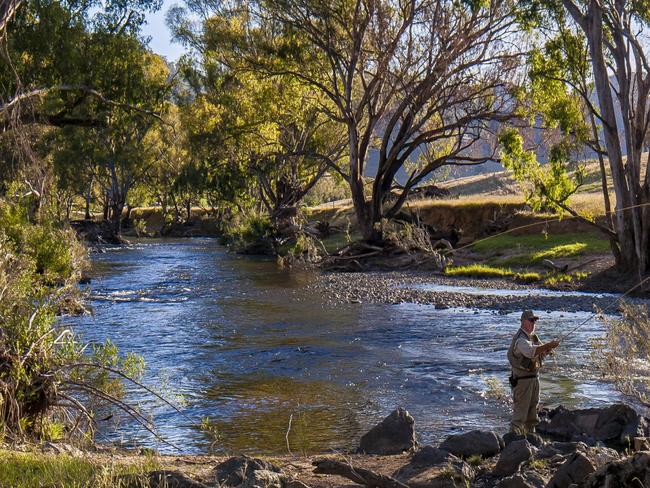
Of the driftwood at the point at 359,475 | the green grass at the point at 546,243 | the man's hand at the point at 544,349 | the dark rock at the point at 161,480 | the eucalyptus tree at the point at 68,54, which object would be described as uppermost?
the eucalyptus tree at the point at 68,54

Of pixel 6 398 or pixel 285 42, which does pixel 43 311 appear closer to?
pixel 6 398

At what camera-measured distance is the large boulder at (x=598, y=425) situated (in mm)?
9453

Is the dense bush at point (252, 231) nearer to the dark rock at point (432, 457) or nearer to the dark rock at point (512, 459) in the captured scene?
the dark rock at point (432, 457)

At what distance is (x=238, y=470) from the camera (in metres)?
7.24

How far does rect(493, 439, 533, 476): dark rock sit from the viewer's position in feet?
25.8

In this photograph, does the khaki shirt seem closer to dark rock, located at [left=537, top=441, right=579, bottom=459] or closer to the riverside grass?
dark rock, located at [left=537, top=441, right=579, bottom=459]

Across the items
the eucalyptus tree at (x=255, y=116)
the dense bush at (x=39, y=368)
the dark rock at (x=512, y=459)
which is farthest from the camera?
the eucalyptus tree at (x=255, y=116)

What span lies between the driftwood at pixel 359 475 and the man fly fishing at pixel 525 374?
325cm

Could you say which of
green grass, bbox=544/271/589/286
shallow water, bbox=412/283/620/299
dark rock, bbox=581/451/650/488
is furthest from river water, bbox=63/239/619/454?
green grass, bbox=544/271/589/286

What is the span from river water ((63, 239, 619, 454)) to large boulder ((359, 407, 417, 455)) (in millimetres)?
573

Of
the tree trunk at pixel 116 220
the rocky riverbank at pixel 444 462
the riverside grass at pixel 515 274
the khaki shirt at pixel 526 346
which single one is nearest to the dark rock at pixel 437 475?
the rocky riverbank at pixel 444 462

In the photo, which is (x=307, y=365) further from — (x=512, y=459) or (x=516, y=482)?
(x=516, y=482)

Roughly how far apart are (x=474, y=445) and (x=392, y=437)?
52.6 inches

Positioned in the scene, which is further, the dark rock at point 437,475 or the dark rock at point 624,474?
the dark rock at point 437,475
